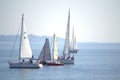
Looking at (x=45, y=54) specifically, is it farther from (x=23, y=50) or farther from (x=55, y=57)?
(x=23, y=50)

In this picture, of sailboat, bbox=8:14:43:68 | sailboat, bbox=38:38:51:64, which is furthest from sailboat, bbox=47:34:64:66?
sailboat, bbox=8:14:43:68

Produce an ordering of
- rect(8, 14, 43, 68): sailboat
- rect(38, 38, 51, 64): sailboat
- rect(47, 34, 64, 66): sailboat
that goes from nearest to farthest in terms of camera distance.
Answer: rect(8, 14, 43, 68): sailboat < rect(38, 38, 51, 64): sailboat < rect(47, 34, 64, 66): sailboat

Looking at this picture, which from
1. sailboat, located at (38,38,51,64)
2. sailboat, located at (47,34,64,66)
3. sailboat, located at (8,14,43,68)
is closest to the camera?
sailboat, located at (8,14,43,68)

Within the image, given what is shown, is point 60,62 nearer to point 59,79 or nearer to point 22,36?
point 22,36

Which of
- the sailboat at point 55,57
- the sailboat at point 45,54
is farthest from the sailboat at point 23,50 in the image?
the sailboat at point 55,57

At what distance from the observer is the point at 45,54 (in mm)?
93438

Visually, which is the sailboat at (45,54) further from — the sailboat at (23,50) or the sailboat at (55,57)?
the sailboat at (23,50)

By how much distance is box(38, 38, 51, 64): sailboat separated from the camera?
93.3 metres

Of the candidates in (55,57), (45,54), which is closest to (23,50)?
(45,54)

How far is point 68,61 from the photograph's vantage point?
100250 mm

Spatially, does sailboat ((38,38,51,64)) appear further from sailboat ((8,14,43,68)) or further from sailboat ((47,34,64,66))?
sailboat ((8,14,43,68))

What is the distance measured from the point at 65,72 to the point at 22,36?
1002cm

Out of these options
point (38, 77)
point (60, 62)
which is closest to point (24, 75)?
point (38, 77)

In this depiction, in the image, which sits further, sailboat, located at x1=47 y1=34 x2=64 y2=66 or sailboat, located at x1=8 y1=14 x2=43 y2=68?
sailboat, located at x1=47 y1=34 x2=64 y2=66
